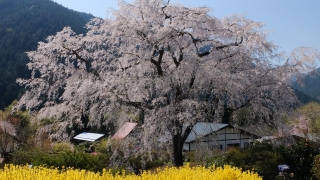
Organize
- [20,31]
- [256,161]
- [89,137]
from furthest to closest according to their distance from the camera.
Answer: [20,31] < [89,137] < [256,161]

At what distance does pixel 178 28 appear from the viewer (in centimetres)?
927

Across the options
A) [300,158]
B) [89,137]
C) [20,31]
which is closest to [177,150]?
[300,158]

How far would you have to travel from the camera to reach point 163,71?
34.5 ft

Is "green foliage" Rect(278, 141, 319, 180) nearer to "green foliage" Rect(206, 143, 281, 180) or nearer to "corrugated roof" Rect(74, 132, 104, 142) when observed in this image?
"green foliage" Rect(206, 143, 281, 180)

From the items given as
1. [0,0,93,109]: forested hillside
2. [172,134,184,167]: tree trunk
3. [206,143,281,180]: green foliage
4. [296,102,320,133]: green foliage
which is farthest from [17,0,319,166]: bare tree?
[0,0,93,109]: forested hillside

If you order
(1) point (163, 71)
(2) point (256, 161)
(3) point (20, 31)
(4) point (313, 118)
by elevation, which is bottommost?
(2) point (256, 161)

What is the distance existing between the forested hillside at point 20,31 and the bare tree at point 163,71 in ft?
113

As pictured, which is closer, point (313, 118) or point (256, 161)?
point (256, 161)

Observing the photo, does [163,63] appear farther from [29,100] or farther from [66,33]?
[29,100]

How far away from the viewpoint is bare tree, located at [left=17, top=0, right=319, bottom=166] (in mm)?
9172

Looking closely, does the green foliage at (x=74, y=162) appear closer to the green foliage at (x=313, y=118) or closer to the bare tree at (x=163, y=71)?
the bare tree at (x=163, y=71)

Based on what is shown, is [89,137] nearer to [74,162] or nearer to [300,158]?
[74,162]

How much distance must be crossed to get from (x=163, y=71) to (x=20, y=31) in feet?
248

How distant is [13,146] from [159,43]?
13063 millimetres
